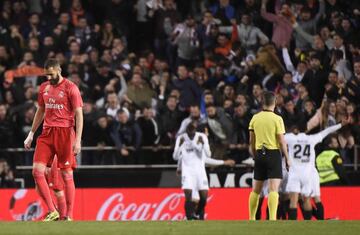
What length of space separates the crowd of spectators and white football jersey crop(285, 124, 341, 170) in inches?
16.3

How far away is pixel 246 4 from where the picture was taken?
2706cm

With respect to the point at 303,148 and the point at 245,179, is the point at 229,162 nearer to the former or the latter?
the point at 245,179

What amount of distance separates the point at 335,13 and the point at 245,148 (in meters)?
4.33

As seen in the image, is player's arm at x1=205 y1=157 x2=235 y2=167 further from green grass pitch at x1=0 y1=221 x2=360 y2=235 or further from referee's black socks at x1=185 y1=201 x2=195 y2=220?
green grass pitch at x1=0 y1=221 x2=360 y2=235

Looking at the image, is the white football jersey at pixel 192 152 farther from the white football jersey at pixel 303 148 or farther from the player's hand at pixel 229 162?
the white football jersey at pixel 303 148

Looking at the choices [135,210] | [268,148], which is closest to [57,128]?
[268,148]

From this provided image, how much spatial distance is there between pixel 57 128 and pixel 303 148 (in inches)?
274

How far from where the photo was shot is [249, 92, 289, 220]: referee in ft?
54.3

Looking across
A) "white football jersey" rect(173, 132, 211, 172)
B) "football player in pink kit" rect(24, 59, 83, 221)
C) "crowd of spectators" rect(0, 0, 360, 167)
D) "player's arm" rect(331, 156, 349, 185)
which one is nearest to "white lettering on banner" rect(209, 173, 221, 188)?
"crowd of spectators" rect(0, 0, 360, 167)

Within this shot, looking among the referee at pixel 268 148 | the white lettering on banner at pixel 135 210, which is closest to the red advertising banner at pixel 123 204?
the white lettering on banner at pixel 135 210

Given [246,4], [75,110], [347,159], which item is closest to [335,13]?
[246,4]

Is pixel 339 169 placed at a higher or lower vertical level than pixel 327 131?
lower

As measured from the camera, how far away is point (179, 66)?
25641mm

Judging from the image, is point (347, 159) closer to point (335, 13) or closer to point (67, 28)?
point (335, 13)
